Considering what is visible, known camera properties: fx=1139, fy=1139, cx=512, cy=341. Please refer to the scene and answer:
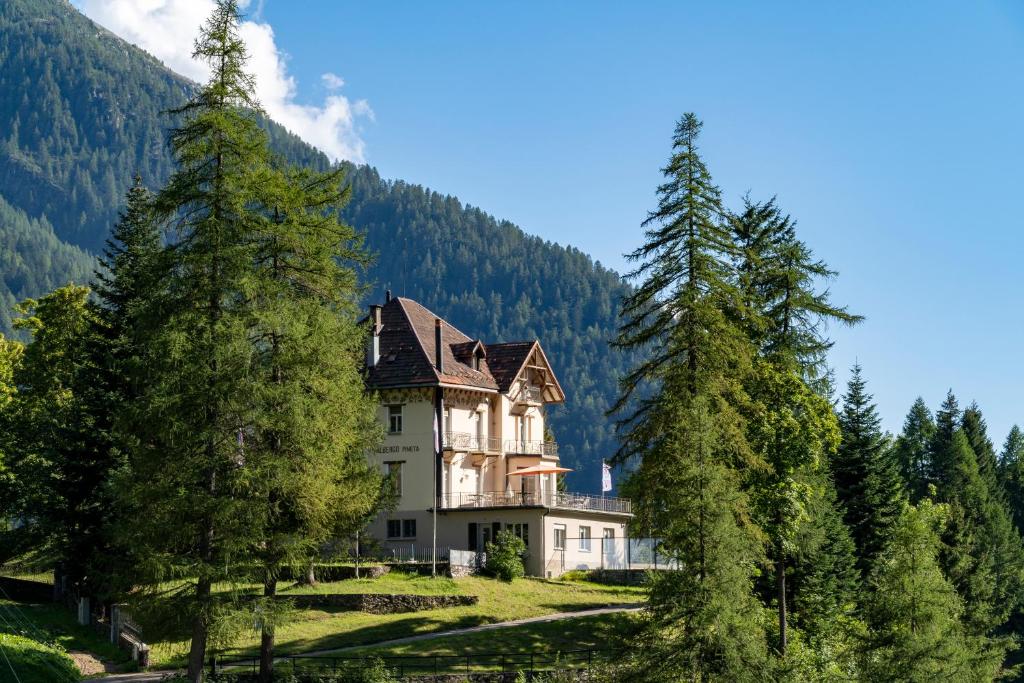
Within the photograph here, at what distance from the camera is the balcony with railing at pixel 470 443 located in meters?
60.8

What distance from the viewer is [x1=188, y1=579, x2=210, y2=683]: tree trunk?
30.1 metres

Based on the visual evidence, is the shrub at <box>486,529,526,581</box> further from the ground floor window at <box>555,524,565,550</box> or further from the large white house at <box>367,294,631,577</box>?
the ground floor window at <box>555,524,565,550</box>

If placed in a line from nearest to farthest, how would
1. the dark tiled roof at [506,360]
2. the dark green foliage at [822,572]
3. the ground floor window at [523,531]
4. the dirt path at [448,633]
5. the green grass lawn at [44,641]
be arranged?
the green grass lawn at [44,641] → the dirt path at [448,633] → the dark green foliage at [822,572] → the ground floor window at [523,531] → the dark tiled roof at [506,360]

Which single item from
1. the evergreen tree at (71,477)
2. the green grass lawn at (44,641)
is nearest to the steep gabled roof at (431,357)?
the evergreen tree at (71,477)

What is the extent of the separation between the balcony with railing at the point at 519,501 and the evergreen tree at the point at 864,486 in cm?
1139

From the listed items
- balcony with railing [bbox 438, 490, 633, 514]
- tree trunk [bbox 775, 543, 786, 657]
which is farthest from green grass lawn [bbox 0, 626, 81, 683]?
balcony with railing [bbox 438, 490, 633, 514]

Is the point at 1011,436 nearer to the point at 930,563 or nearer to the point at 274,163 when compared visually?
the point at 930,563

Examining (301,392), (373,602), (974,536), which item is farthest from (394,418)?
(974,536)

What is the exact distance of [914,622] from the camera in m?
37.5

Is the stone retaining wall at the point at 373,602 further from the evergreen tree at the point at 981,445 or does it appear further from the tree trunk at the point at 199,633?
the evergreen tree at the point at 981,445

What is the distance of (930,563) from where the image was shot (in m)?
38.1

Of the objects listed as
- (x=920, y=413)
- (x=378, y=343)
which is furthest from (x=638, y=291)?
(x=920, y=413)

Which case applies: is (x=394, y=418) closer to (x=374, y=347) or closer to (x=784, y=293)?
(x=374, y=347)

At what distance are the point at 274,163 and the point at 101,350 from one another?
14141 mm
